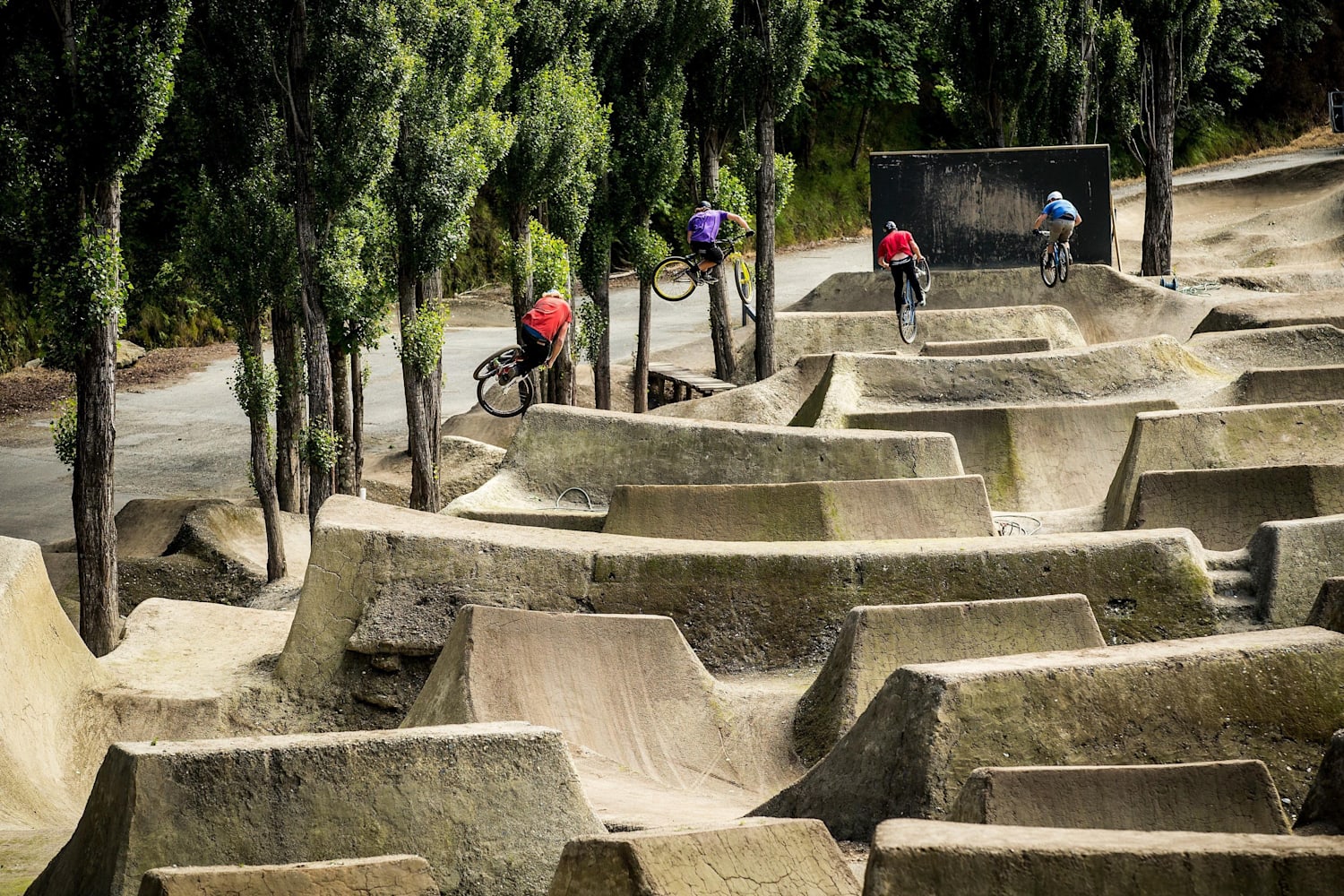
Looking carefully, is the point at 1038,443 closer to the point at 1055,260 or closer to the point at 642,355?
the point at 1055,260

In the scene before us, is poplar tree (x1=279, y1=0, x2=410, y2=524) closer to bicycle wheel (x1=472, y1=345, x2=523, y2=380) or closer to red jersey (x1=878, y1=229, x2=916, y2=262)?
bicycle wheel (x1=472, y1=345, x2=523, y2=380)

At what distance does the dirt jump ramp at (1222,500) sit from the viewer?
10.9 metres

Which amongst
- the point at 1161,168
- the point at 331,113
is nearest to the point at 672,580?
the point at 331,113

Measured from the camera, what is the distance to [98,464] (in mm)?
13352

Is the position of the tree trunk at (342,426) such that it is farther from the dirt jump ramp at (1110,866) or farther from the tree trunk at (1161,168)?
the tree trunk at (1161,168)

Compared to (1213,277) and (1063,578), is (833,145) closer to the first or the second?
(1213,277)

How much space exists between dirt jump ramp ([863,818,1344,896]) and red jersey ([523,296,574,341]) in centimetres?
1225

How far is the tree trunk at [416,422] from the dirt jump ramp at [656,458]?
5958 millimetres

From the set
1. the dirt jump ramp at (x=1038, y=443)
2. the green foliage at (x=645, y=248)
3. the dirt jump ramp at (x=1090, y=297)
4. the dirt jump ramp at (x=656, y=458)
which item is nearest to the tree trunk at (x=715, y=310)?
the green foliage at (x=645, y=248)

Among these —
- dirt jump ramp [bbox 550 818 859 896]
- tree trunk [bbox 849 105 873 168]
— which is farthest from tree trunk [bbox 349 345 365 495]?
tree trunk [bbox 849 105 873 168]

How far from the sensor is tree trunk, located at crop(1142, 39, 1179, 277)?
99.5 feet

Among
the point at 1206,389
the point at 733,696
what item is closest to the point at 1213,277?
the point at 1206,389

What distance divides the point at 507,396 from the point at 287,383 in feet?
11.2

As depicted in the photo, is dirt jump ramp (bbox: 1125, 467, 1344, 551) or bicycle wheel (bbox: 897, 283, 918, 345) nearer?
dirt jump ramp (bbox: 1125, 467, 1344, 551)
